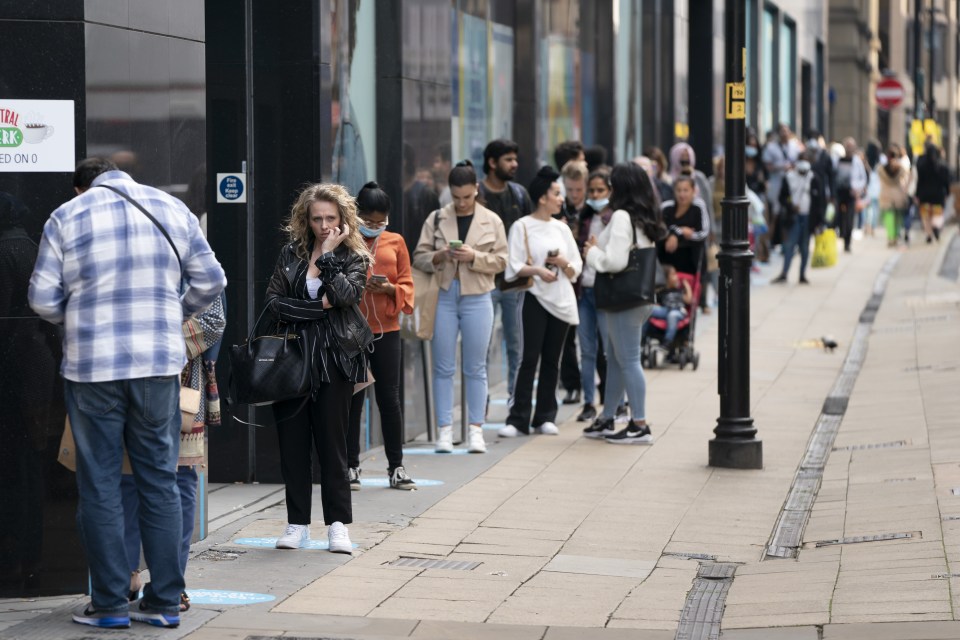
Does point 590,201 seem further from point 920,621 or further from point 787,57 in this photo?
point 787,57

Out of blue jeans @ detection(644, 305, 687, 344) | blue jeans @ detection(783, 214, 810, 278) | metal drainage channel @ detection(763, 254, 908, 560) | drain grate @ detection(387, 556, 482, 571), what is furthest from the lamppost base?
blue jeans @ detection(783, 214, 810, 278)

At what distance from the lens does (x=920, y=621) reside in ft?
21.7

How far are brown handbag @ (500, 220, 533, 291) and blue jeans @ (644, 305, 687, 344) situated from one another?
134 inches

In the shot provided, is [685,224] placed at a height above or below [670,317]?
above

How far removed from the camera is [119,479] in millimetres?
6621

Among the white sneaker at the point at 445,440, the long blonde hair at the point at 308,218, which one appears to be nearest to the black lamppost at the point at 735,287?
the white sneaker at the point at 445,440

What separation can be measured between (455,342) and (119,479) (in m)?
4.65

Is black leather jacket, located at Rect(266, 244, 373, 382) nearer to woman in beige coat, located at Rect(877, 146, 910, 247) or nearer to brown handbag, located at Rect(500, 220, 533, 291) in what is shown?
brown handbag, located at Rect(500, 220, 533, 291)

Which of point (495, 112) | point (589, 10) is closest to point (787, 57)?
point (589, 10)

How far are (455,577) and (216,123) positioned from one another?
360 centimetres

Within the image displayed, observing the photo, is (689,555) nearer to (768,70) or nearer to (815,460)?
(815,460)

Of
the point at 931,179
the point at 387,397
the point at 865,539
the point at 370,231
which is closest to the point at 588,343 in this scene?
the point at 387,397

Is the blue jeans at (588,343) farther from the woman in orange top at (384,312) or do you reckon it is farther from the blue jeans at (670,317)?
the woman in orange top at (384,312)

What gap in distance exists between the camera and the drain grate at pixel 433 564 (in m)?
7.85
